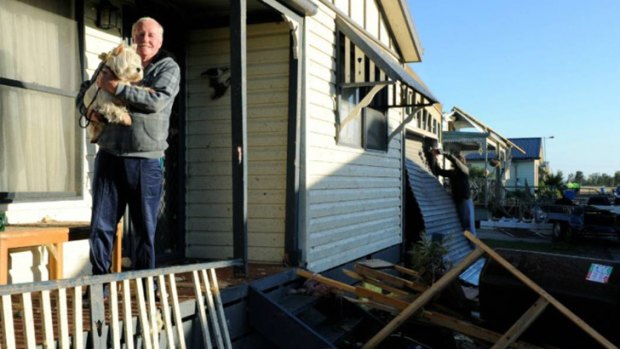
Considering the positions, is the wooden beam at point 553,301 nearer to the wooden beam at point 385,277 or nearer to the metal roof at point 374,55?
the wooden beam at point 385,277

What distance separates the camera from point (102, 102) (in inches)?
117

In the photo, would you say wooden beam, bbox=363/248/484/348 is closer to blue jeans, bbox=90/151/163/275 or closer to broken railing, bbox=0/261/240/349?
broken railing, bbox=0/261/240/349

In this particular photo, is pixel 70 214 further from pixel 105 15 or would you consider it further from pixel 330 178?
pixel 330 178

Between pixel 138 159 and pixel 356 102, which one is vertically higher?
pixel 356 102

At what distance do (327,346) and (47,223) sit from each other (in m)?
2.14

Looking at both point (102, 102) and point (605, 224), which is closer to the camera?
point (102, 102)

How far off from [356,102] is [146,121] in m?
4.51

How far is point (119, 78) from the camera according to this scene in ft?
9.59

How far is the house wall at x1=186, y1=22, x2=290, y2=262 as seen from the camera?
5.41 m

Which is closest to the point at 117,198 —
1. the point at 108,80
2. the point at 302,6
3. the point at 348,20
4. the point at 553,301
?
the point at 108,80

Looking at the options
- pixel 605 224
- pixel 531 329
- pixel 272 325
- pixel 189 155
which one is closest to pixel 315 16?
pixel 189 155

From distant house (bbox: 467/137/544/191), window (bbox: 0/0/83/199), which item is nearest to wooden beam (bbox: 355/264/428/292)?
window (bbox: 0/0/83/199)

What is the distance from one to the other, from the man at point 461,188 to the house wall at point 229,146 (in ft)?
20.1

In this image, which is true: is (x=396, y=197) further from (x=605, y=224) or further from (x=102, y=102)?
(x=605, y=224)
